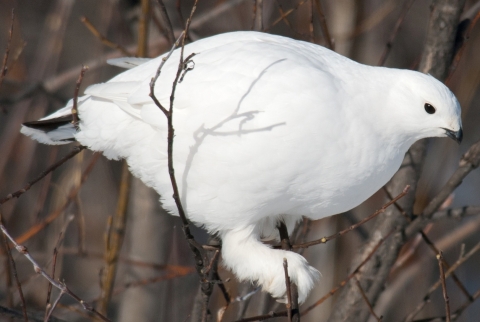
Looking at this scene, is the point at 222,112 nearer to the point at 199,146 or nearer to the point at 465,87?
the point at 199,146

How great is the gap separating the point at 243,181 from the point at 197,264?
31cm

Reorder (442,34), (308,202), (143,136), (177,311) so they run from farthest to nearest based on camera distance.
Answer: (177,311) → (442,34) → (143,136) → (308,202)

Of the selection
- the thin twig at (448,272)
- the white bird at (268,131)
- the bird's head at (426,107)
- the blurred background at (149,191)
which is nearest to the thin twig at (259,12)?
the blurred background at (149,191)

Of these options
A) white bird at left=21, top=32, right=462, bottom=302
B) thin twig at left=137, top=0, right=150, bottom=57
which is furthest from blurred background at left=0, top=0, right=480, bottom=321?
white bird at left=21, top=32, right=462, bottom=302

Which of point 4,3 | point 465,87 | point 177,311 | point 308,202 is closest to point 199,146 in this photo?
point 308,202

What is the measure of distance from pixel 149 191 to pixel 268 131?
2.34 m

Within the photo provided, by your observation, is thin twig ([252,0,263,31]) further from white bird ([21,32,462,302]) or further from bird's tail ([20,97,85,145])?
bird's tail ([20,97,85,145])

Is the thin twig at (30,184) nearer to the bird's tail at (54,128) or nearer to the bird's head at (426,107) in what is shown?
the bird's tail at (54,128)

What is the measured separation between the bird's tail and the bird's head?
1.33 m

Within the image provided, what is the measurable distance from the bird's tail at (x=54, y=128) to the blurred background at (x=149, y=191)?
37cm

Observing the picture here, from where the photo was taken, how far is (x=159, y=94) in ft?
6.81

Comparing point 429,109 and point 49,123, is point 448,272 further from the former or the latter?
point 49,123

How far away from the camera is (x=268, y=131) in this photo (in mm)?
1867

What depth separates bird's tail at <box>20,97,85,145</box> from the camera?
8.02 ft
